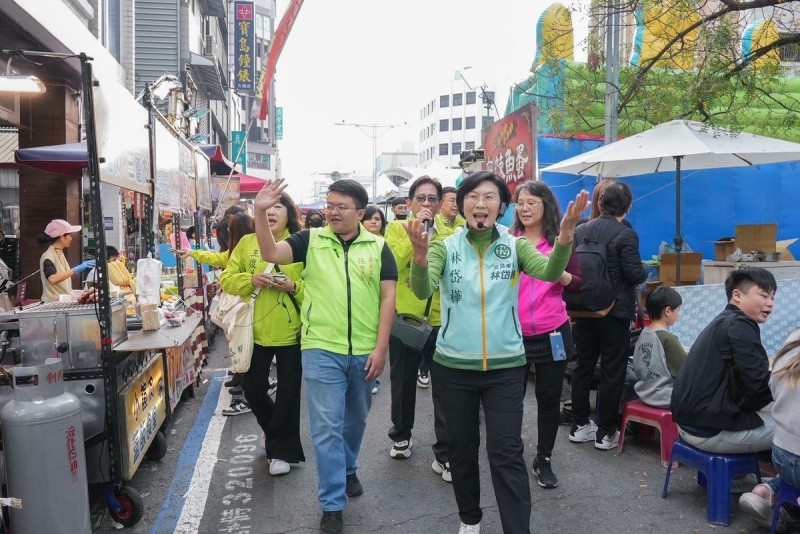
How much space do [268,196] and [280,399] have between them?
173 centimetres

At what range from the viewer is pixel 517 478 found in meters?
3.21

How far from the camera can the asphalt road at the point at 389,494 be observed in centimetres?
386

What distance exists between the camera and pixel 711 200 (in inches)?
437

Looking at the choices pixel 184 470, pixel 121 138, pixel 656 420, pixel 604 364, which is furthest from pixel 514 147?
pixel 184 470

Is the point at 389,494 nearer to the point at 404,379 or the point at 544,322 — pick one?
the point at 404,379

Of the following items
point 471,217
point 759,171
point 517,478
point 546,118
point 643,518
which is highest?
point 546,118

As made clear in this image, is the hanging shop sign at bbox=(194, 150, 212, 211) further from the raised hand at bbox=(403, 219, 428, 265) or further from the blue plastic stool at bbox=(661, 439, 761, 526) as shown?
the blue plastic stool at bbox=(661, 439, 761, 526)

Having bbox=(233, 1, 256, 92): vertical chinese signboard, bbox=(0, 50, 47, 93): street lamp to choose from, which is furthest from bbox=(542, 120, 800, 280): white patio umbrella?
bbox=(233, 1, 256, 92): vertical chinese signboard

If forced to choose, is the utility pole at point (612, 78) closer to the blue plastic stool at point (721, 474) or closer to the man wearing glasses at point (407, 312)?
the man wearing glasses at point (407, 312)

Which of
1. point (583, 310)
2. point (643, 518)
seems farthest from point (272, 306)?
point (643, 518)

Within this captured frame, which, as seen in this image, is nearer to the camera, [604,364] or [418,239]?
[418,239]

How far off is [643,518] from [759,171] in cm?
902

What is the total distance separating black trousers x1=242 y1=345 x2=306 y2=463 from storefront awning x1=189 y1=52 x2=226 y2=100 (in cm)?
1636

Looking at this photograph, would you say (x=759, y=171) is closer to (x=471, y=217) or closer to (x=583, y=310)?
(x=583, y=310)
